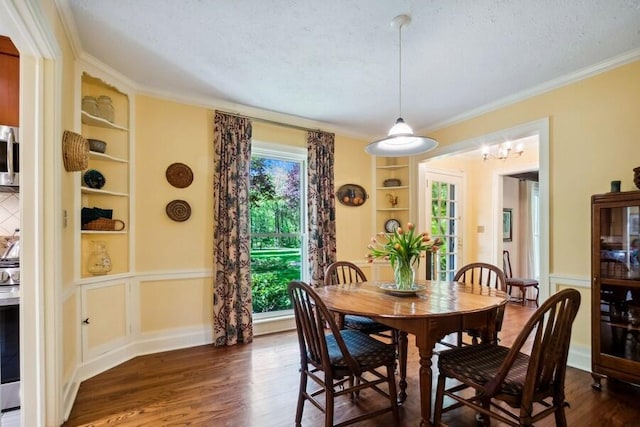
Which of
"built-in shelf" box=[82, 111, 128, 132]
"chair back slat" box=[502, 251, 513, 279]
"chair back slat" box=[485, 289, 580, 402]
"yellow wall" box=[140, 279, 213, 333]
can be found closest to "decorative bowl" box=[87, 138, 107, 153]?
"built-in shelf" box=[82, 111, 128, 132]

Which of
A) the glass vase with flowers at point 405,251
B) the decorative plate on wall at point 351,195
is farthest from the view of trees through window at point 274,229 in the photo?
the glass vase with flowers at point 405,251

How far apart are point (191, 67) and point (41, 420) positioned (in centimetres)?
270

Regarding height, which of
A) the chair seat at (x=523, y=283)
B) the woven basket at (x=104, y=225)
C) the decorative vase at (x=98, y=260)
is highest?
the woven basket at (x=104, y=225)

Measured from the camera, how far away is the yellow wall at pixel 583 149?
8.62 ft

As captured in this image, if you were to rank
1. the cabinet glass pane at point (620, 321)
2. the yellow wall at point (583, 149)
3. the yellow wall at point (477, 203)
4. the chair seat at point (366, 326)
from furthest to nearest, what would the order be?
the yellow wall at point (477, 203) → the yellow wall at point (583, 149) → the chair seat at point (366, 326) → the cabinet glass pane at point (620, 321)

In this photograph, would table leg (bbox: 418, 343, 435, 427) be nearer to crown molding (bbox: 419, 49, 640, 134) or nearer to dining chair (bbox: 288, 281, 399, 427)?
dining chair (bbox: 288, 281, 399, 427)

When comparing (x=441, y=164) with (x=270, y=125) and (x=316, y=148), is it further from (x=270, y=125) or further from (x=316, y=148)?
(x=270, y=125)

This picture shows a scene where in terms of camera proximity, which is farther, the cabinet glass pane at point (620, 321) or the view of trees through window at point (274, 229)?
the view of trees through window at point (274, 229)

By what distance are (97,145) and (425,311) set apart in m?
2.96

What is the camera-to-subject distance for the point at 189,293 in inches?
135

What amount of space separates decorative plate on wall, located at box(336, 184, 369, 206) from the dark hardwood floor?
215 cm

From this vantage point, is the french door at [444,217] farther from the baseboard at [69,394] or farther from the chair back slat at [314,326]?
the baseboard at [69,394]

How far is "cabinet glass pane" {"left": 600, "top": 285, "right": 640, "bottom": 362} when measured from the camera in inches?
95.0

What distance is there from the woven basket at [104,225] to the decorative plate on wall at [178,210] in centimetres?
44
